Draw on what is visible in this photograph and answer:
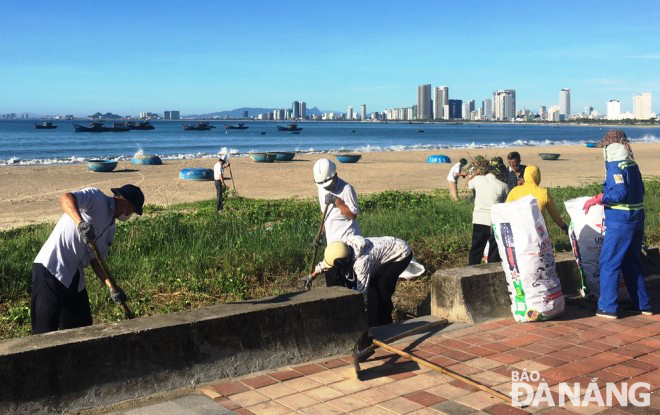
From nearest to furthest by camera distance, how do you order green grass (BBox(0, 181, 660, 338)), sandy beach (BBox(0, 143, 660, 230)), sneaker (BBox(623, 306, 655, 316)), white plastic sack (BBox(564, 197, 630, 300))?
sneaker (BBox(623, 306, 655, 316))
green grass (BBox(0, 181, 660, 338))
white plastic sack (BBox(564, 197, 630, 300))
sandy beach (BBox(0, 143, 660, 230))

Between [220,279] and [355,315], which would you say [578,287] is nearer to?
[355,315]

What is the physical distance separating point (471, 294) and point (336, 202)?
136 centimetres

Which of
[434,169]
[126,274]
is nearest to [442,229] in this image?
[126,274]

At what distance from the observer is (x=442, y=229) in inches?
367

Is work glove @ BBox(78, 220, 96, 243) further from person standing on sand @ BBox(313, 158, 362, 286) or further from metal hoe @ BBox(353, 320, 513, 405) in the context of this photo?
person standing on sand @ BBox(313, 158, 362, 286)

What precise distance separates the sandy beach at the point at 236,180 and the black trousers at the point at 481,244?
30.2ft

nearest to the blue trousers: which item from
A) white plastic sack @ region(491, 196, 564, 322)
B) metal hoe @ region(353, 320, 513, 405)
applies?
white plastic sack @ region(491, 196, 564, 322)

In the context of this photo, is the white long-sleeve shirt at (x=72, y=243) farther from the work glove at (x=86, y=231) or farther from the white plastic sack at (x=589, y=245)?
the white plastic sack at (x=589, y=245)

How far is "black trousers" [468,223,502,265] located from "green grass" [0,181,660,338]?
0.30 metres

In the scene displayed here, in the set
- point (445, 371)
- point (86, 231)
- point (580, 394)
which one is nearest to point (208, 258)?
point (86, 231)

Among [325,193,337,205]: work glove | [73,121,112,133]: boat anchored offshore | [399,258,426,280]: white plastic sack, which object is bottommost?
[399,258,426,280]: white plastic sack

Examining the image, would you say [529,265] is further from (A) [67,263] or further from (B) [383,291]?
(A) [67,263]

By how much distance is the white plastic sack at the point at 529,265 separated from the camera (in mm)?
5730

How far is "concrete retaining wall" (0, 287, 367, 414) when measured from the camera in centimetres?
388
